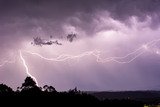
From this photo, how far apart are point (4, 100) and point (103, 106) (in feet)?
92.9

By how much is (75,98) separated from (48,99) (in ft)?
35.4

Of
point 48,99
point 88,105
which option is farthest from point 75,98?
point 48,99

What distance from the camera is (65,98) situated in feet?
317

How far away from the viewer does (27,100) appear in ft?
286

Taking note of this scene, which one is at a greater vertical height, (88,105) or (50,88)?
(50,88)

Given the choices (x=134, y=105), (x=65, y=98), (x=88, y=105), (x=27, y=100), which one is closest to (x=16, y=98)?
(x=27, y=100)

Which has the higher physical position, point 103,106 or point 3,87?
point 3,87

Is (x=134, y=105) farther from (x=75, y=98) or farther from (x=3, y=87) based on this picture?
(x=3, y=87)

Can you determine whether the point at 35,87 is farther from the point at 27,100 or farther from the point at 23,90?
the point at 27,100

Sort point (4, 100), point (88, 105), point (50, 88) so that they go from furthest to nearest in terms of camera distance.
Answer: point (50, 88)
point (88, 105)
point (4, 100)

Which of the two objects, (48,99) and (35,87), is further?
(35,87)

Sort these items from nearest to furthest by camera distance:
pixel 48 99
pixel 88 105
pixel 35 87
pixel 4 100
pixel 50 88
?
pixel 4 100 → pixel 48 99 → pixel 88 105 → pixel 35 87 → pixel 50 88

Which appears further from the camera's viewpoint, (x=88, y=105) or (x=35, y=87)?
(x=35, y=87)

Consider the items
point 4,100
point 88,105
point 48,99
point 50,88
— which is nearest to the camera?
point 4,100
